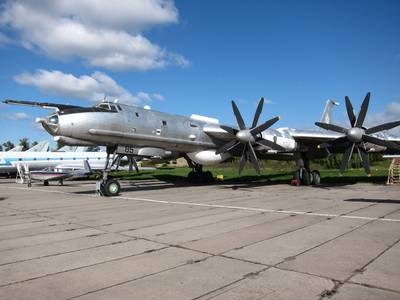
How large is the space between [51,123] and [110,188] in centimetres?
357

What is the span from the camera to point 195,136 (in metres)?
18.0

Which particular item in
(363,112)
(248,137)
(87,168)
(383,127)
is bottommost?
(87,168)

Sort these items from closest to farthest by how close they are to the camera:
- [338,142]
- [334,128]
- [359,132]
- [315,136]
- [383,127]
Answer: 1. [383,127]
2. [359,132]
3. [334,128]
4. [338,142]
5. [315,136]

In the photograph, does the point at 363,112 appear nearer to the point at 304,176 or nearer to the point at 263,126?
the point at 263,126

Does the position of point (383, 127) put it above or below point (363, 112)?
below

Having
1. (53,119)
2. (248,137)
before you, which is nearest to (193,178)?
(248,137)

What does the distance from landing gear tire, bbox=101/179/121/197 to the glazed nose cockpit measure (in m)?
3.00

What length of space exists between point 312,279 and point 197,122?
15.0m

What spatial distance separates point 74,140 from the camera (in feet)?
46.6

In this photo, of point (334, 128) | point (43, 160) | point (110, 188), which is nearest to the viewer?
point (110, 188)

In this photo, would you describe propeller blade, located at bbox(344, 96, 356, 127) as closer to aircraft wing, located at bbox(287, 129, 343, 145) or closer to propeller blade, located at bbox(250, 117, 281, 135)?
aircraft wing, located at bbox(287, 129, 343, 145)

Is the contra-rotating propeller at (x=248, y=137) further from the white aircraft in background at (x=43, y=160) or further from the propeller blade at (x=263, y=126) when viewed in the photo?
the white aircraft in background at (x=43, y=160)

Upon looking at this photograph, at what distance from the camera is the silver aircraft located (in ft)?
44.9

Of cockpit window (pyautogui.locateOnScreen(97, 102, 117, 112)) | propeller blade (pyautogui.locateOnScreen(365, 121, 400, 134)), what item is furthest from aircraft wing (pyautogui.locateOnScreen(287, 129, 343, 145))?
cockpit window (pyautogui.locateOnScreen(97, 102, 117, 112))
